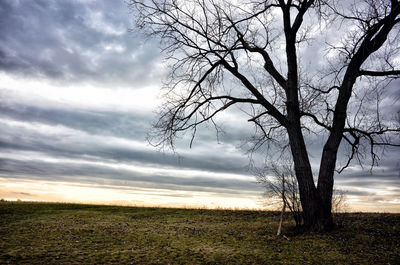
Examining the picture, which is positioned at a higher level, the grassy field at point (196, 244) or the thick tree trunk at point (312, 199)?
the thick tree trunk at point (312, 199)

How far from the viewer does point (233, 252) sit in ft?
26.9

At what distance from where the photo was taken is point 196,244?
919cm

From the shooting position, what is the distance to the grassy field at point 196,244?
7520 mm

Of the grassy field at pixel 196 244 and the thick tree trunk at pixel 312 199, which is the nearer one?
the grassy field at pixel 196 244

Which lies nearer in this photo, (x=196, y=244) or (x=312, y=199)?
(x=196, y=244)

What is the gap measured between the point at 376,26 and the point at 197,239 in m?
9.63

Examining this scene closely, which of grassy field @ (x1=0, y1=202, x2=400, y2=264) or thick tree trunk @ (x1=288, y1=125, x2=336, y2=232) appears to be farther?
thick tree trunk @ (x1=288, y1=125, x2=336, y2=232)

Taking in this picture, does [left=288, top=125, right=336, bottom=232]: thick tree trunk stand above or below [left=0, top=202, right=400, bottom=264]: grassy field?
above

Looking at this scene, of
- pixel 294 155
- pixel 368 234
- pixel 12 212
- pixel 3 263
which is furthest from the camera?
pixel 12 212

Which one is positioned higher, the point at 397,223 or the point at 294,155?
the point at 294,155

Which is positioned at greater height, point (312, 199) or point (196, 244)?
point (312, 199)

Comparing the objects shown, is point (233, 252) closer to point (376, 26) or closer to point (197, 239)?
point (197, 239)

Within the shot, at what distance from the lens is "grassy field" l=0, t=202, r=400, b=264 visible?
7.52m

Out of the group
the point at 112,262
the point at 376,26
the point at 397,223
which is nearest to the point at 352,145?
the point at 397,223
